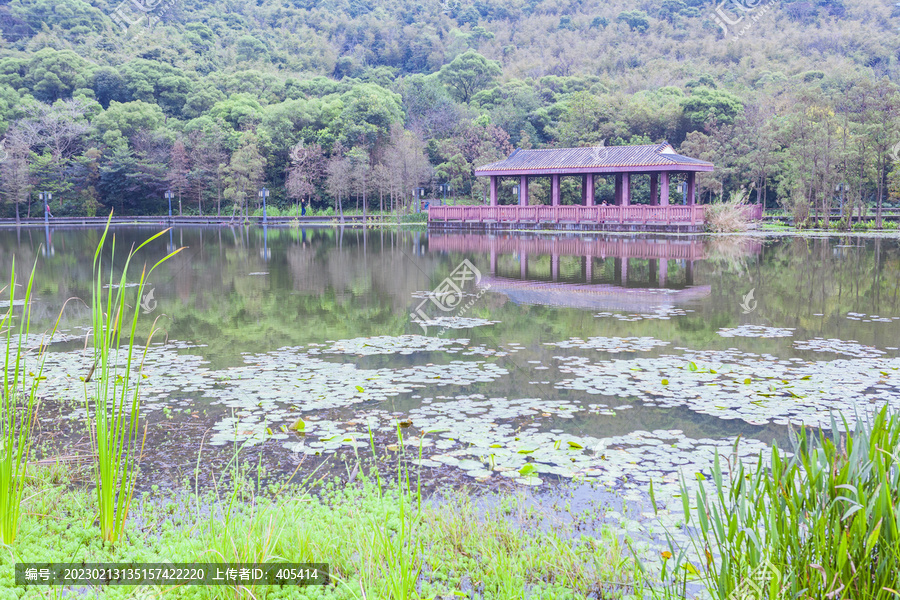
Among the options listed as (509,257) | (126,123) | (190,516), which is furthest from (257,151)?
(190,516)

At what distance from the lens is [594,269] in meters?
14.7

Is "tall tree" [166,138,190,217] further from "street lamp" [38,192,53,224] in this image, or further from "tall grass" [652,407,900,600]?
"tall grass" [652,407,900,600]

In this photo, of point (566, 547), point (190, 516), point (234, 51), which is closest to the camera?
point (566, 547)

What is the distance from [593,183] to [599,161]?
1463 mm

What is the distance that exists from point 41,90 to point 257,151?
1832 cm

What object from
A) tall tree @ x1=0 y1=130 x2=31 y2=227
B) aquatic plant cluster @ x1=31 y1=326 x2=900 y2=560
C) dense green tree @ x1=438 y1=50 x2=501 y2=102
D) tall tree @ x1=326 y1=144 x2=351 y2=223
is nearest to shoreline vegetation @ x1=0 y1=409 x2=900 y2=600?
aquatic plant cluster @ x1=31 y1=326 x2=900 y2=560

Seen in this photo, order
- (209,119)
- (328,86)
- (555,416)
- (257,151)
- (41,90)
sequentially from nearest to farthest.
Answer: (555,416)
(257,151)
(209,119)
(41,90)
(328,86)

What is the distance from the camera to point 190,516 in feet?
11.0

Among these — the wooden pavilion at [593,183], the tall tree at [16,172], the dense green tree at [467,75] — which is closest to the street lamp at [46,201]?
the tall tree at [16,172]

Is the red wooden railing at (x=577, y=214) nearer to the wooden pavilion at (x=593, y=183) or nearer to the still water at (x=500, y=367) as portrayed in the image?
the wooden pavilion at (x=593, y=183)

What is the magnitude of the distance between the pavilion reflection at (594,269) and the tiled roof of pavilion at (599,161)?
11.1 feet

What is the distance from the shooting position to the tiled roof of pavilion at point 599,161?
2675 cm

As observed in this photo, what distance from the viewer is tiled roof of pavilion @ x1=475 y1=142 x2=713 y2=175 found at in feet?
87.8

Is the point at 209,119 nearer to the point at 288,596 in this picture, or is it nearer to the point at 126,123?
the point at 126,123
